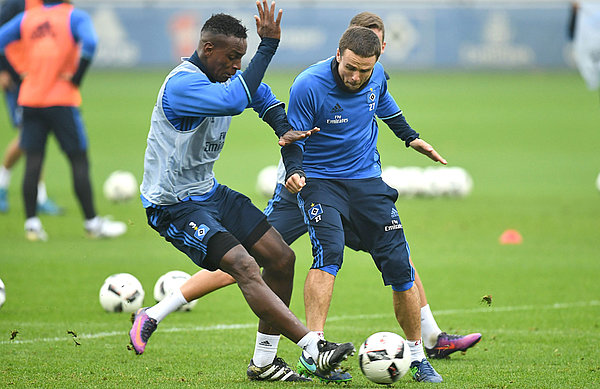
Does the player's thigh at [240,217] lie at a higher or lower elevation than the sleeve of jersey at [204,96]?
lower

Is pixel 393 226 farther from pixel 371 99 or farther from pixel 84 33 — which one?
pixel 84 33

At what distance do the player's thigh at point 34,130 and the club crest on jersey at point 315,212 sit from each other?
21.7 feet

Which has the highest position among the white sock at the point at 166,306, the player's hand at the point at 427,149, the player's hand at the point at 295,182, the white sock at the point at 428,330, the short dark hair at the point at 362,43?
the short dark hair at the point at 362,43

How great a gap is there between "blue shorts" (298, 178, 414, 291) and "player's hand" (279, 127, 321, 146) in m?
0.50

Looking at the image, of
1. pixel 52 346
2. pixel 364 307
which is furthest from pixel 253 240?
pixel 364 307

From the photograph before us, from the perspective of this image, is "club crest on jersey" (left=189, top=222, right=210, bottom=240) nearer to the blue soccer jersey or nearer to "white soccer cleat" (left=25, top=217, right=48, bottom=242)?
the blue soccer jersey

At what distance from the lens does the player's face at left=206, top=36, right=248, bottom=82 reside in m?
6.02

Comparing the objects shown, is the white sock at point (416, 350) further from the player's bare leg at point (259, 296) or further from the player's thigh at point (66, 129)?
the player's thigh at point (66, 129)

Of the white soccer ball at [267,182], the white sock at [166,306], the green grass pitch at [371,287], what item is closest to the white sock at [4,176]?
the green grass pitch at [371,287]

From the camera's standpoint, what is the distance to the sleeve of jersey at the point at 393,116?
7113 millimetres

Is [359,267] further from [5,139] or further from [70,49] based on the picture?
[5,139]

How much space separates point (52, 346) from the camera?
282 inches

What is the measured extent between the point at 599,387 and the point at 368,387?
4.74ft

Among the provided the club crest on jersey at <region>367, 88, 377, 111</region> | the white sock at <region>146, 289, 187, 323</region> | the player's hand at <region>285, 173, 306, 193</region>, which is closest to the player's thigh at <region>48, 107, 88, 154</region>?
the white sock at <region>146, 289, 187, 323</region>
